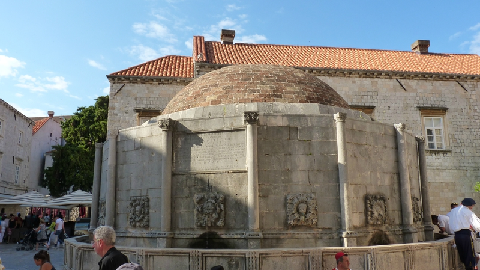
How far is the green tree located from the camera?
36.1 metres

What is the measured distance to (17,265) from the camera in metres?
12.1

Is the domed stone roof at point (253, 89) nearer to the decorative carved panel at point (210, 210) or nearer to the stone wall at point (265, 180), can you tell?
the stone wall at point (265, 180)

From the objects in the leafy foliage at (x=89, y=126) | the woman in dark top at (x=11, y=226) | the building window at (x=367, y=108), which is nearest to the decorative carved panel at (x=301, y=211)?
the building window at (x=367, y=108)

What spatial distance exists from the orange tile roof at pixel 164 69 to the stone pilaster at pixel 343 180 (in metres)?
16.1

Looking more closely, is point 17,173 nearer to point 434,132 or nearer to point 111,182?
point 111,182

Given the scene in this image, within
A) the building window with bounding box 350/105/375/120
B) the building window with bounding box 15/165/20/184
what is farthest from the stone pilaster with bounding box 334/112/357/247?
the building window with bounding box 15/165/20/184

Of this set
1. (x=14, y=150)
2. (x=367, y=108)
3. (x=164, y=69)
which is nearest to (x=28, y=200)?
(x=164, y=69)

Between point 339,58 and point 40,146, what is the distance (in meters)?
33.4

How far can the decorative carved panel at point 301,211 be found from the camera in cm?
879

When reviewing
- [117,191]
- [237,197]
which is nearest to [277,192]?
[237,197]

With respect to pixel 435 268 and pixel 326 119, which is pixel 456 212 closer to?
pixel 435 268

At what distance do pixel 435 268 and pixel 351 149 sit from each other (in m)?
3.15

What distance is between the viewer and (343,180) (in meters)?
8.99

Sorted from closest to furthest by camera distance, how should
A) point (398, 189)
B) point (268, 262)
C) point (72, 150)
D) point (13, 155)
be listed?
1. point (268, 262)
2. point (398, 189)
3. point (13, 155)
4. point (72, 150)
